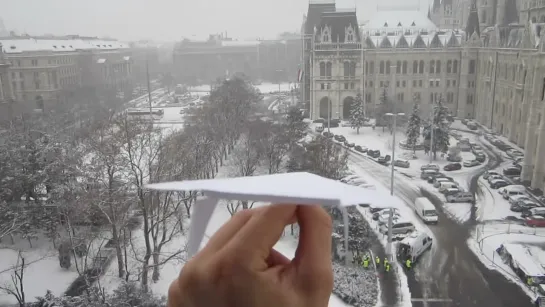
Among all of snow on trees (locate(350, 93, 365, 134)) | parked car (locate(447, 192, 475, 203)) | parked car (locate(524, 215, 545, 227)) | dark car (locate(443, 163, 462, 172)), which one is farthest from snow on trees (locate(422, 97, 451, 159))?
parked car (locate(524, 215, 545, 227))

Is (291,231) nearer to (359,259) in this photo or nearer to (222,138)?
(359,259)

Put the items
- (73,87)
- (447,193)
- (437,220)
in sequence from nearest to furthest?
(437,220) → (447,193) → (73,87)

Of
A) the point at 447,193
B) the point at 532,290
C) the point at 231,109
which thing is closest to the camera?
the point at 532,290

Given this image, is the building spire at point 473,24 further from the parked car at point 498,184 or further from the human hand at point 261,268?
the human hand at point 261,268

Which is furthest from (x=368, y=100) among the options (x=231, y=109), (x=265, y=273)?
(x=265, y=273)

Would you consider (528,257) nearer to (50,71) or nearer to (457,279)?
(457,279)

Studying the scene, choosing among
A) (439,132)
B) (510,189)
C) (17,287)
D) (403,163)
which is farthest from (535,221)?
(17,287)

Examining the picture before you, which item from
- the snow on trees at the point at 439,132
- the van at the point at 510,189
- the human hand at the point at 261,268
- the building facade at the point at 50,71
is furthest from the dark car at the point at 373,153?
the building facade at the point at 50,71
